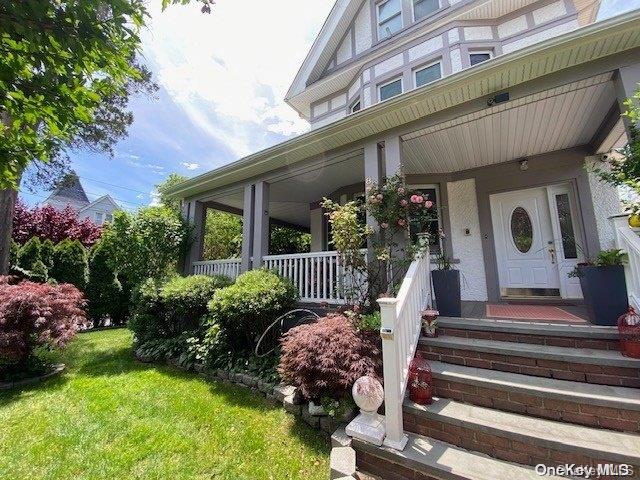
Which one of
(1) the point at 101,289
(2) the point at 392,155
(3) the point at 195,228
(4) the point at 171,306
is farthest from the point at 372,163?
(1) the point at 101,289

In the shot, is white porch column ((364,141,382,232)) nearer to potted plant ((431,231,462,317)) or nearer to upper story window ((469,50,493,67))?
potted plant ((431,231,462,317))

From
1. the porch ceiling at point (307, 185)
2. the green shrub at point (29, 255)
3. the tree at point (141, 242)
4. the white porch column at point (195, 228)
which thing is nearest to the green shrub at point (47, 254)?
the green shrub at point (29, 255)

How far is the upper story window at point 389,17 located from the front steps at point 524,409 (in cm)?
843

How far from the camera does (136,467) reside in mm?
2543

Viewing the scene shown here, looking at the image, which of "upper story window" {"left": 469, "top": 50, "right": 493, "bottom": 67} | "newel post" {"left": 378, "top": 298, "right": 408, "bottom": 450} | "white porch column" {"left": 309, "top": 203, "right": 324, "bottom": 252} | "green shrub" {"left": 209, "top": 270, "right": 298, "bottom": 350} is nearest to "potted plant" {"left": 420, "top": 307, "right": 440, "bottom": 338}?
"newel post" {"left": 378, "top": 298, "right": 408, "bottom": 450}

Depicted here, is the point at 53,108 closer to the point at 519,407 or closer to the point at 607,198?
the point at 519,407

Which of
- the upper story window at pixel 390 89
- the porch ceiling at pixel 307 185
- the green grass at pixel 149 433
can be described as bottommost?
the green grass at pixel 149 433

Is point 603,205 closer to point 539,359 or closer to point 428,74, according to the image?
point 539,359

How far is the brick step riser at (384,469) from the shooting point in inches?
87.1

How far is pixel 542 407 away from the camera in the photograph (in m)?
2.48

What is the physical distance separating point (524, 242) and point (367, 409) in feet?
15.7

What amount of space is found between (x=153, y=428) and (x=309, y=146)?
4669 mm

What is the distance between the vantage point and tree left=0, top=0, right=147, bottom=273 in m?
1.80

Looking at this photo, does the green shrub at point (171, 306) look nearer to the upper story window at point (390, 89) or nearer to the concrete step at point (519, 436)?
the concrete step at point (519, 436)
